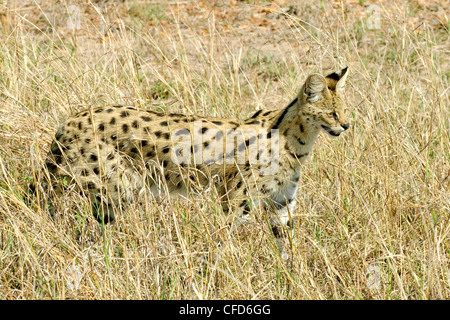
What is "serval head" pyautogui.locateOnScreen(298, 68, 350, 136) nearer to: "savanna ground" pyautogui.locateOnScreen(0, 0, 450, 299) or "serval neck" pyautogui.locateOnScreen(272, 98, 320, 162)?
"serval neck" pyautogui.locateOnScreen(272, 98, 320, 162)

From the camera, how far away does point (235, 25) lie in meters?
8.31

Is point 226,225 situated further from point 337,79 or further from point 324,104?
point 337,79

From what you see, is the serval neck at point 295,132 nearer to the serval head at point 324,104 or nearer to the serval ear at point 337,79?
the serval head at point 324,104

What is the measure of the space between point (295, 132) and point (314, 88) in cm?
36

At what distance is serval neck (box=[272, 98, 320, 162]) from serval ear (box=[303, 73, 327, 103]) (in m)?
0.15

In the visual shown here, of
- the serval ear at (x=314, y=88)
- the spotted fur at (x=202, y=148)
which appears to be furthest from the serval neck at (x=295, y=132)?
the serval ear at (x=314, y=88)

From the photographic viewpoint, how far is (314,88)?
4.49 meters

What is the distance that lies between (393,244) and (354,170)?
710 mm

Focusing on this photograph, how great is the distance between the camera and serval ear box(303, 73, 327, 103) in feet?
14.5

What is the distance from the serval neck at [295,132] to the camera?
468 centimetres
